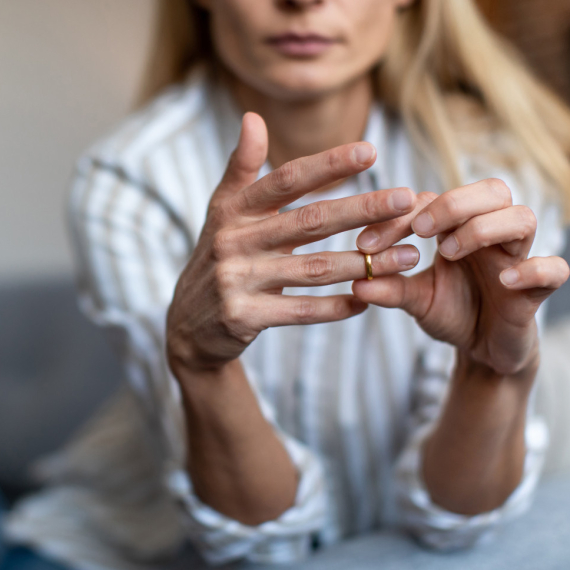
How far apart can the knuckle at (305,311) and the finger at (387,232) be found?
0.06 m

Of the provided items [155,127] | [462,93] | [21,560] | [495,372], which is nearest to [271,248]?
[495,372]

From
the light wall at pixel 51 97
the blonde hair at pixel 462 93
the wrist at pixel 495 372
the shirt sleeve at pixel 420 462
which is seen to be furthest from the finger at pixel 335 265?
the light wall at pixel 51 97

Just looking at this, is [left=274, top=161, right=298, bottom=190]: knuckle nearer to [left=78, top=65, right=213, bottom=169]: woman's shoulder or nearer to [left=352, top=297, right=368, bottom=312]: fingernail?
[left=352, top=297, right=368, bottom=312]: fingernail

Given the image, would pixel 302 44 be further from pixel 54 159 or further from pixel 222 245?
pixel 54 159

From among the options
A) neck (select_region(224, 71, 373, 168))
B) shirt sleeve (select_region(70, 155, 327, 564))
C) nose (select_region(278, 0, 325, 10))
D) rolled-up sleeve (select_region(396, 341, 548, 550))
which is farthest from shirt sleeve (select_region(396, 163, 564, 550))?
nose (select_region(278, 0, 325, 10))

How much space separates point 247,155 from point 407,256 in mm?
147

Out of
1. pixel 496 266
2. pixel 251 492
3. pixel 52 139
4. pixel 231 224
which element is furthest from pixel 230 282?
pixel 52 139

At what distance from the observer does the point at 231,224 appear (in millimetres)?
450

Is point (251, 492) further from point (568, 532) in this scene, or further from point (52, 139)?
point (52, 139)

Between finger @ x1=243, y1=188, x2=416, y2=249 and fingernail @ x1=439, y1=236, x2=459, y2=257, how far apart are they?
3cm

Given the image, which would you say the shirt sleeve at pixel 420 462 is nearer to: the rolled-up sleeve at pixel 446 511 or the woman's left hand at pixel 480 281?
the rolled-up sleeve at pixel 446 511

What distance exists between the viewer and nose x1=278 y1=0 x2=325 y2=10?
0.65 metres

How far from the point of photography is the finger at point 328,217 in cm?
39

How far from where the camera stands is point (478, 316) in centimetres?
48
